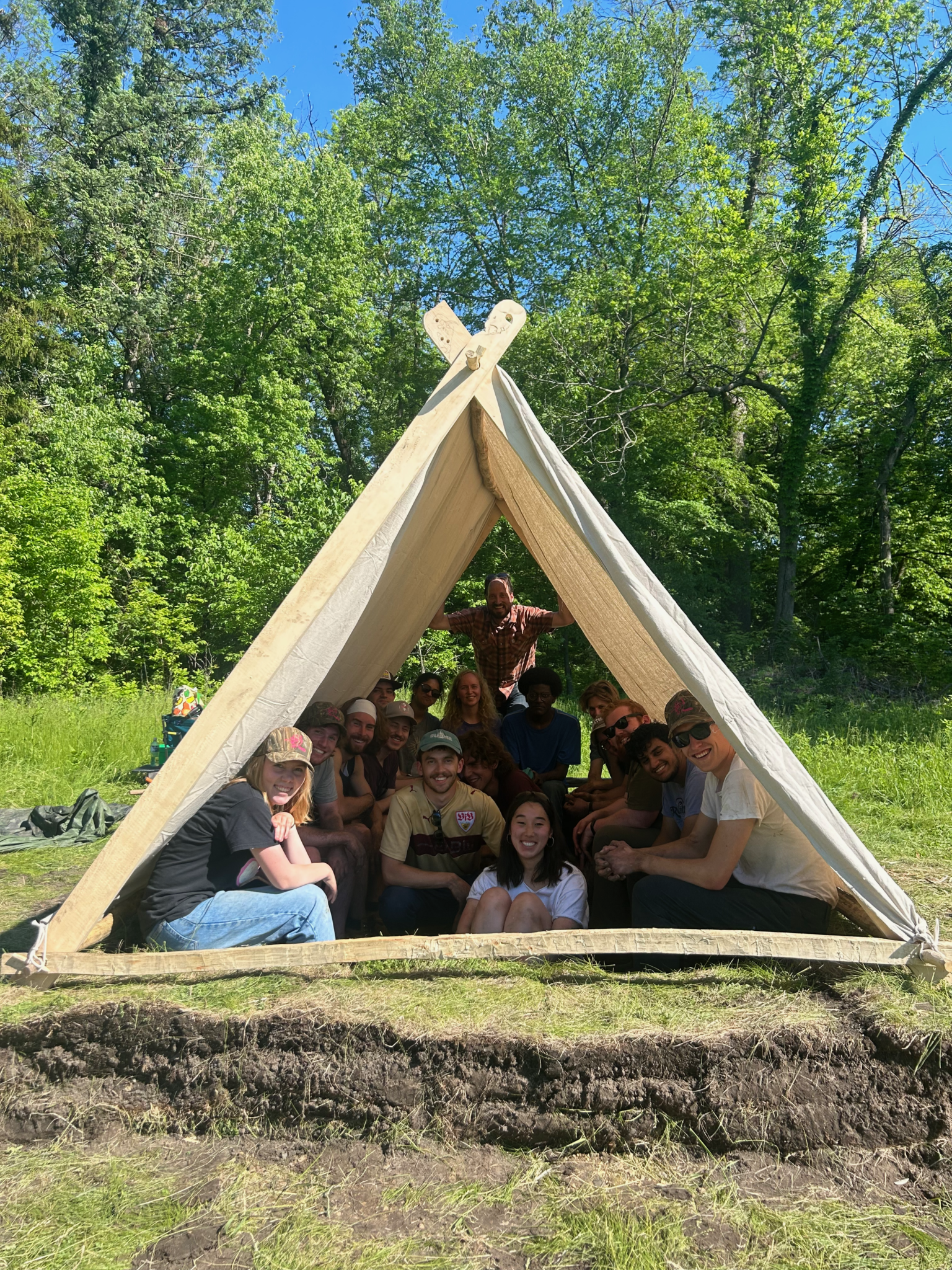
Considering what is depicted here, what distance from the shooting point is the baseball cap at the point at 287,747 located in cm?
354

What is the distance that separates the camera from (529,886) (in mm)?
3770

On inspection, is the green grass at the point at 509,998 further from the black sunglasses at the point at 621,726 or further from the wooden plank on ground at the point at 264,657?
the black sunglasses at the point at 621,726

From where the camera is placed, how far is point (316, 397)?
2161cm

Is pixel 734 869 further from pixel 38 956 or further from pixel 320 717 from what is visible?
pixel 38 956

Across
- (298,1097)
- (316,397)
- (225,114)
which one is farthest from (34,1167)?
(225,114)

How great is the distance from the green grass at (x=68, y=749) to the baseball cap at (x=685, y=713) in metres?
5.41

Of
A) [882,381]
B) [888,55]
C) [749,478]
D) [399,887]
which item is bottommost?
[399,887]

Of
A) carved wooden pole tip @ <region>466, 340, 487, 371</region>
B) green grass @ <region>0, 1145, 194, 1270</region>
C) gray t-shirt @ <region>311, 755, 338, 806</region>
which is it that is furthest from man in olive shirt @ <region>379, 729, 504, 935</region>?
carved wooden pole tip @ <region>466, 340, 487, 371</region>

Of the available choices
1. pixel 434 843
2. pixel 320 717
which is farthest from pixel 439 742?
pixel 320 717

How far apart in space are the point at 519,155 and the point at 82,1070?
2163 centimetres

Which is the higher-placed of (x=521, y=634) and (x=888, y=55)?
(x=888, y=55)

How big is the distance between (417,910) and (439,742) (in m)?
0.73

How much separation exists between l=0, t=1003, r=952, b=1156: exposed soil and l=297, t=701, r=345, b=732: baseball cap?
5.94 ft

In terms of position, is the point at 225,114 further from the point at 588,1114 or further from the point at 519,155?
the point at 588,1114
